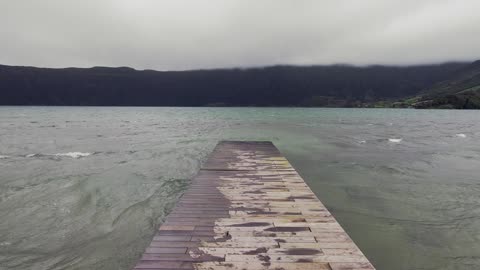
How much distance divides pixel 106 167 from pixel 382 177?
18.0m

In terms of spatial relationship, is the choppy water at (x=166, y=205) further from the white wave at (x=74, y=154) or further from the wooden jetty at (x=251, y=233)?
the wooden jetty at (x=251, y=233)

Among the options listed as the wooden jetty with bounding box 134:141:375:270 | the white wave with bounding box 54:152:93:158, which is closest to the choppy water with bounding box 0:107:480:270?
the white wave with bounding box 54:152:93:158

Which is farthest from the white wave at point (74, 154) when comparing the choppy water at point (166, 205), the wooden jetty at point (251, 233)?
the wooden jetty at point (251, 233)

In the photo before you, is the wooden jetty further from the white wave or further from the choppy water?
the white wave

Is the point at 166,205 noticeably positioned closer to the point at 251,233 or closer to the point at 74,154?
the point at 251,233

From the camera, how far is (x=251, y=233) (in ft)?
20.4

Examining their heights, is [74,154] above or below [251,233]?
below

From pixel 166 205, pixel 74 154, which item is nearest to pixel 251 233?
pixel 166 205

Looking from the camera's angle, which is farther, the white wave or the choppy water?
the white wave

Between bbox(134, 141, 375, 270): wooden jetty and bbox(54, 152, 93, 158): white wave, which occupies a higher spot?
bbox(134, 141, 375, 270): wooden jetty

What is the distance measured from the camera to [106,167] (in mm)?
18875

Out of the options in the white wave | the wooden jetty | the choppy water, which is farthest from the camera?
the white wave

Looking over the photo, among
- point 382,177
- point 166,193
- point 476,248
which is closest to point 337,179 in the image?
point 382,177

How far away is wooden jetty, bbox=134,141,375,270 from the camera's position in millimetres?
5059
